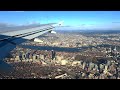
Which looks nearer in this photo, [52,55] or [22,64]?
[22,64]
